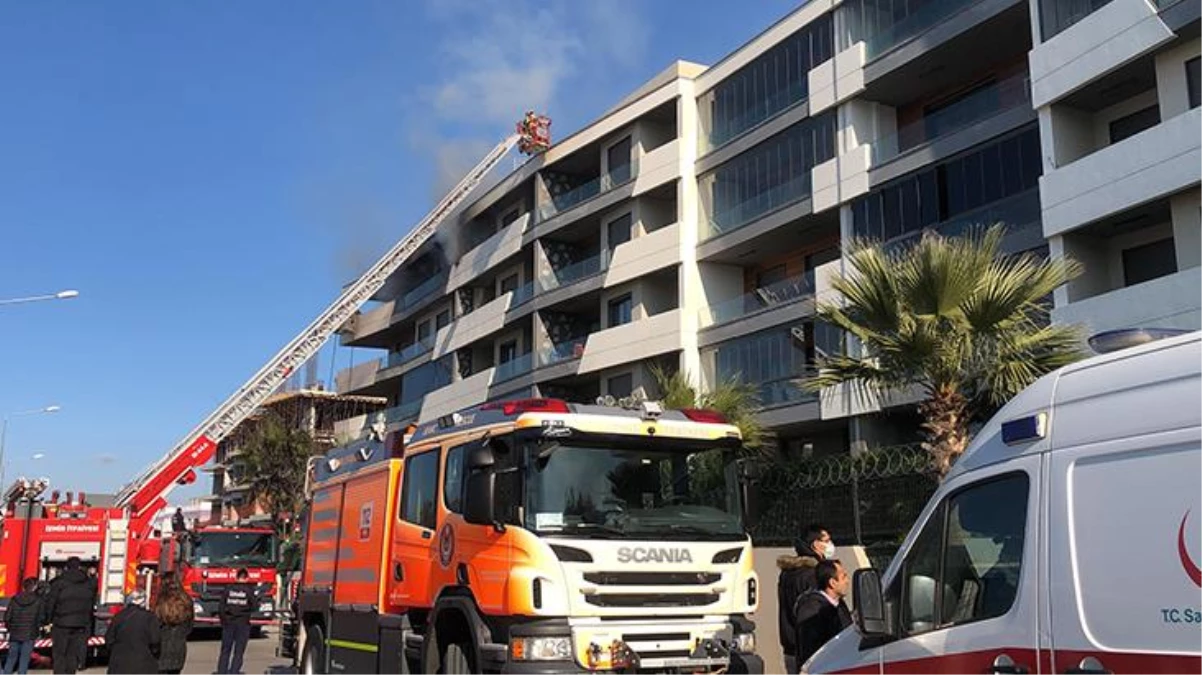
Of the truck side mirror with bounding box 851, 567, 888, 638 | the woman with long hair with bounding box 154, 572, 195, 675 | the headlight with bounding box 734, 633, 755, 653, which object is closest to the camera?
the truck side mirror with bounding box 851, 567, 888, 638

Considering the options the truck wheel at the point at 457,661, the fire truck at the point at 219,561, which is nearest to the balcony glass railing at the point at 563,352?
the fire truck at the point at 219,561

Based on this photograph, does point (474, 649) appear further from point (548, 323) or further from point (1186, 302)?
point (548, 323)

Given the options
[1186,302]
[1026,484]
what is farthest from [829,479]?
[1026,484]

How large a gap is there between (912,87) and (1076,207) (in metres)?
7.23

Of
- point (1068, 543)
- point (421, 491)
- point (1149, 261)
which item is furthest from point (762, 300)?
point (1068, 543)

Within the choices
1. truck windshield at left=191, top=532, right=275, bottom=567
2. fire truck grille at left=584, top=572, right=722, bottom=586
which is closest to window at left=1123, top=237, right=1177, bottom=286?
fire truck grille at left=584, top=572, right=722, bottom=586

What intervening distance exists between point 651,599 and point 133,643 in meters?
4.69

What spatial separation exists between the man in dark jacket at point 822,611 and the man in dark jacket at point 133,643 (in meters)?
5.75

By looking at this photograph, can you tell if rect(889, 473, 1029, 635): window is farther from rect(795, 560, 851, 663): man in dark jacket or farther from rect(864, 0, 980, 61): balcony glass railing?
rect(864, 0, 980, 61): balcony glass railing

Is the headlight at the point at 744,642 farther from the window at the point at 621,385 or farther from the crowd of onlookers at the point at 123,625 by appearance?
the window at the point at 621,385

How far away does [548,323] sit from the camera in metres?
41.0

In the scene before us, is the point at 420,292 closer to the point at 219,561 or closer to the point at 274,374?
the point at 274,374

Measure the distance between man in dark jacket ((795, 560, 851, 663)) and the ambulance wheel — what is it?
6665 millimetres

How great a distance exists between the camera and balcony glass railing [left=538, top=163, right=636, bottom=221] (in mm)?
37312
